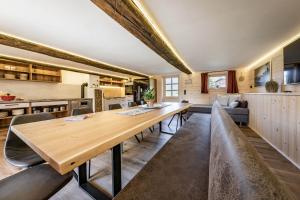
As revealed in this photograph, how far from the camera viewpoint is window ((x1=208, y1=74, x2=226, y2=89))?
20.1 ft

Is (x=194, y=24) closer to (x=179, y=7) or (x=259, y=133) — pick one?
(x=179, y=7)

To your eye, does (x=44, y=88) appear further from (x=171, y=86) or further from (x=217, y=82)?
(x=217, y=82)

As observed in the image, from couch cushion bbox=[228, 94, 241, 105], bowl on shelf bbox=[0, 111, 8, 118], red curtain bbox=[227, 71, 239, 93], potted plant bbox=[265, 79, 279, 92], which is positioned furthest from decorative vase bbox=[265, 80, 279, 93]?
bowl on shelf bbox=[0, 111, 8, 118]

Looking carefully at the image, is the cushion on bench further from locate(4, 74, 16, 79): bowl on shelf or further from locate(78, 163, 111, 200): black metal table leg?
locate(4, 74, 16, 79): bowl on shelf

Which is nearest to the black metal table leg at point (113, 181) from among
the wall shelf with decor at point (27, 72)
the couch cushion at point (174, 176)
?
A: the couch cushion at point (174, 176)

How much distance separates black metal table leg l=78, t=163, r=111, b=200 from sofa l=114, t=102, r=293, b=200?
0.67 meters

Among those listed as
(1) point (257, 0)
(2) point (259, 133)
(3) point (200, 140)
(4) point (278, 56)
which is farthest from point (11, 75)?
(4) point (278, 56)

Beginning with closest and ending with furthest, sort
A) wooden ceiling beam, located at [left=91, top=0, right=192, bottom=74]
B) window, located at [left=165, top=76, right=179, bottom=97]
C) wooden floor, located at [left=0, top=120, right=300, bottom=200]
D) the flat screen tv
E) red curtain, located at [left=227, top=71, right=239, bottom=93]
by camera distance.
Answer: wooden floor, located at [left=0, top=120, right=300, bottom=200]
wooden ceiling beam, located at [left=91, top=0, right=192, bottom=74]
the flat screen tv
red curtain, located at [left=227, top=71, right=239, bottom=93]
window, located at [left=165, top=76, right=179, bottom=97]

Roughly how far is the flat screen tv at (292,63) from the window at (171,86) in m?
4.83

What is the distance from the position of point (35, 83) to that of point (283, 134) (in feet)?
21.9

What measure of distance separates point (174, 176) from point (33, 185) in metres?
0.89

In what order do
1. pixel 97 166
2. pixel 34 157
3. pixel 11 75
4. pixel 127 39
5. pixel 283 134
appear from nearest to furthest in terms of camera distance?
1. pixel 34 157
2. pixel 97 166
3. pixel 283 134
4. pixel 127 39
5. pixel 11 75

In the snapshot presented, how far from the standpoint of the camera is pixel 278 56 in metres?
3.20

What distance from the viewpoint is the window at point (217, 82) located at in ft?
20.1
